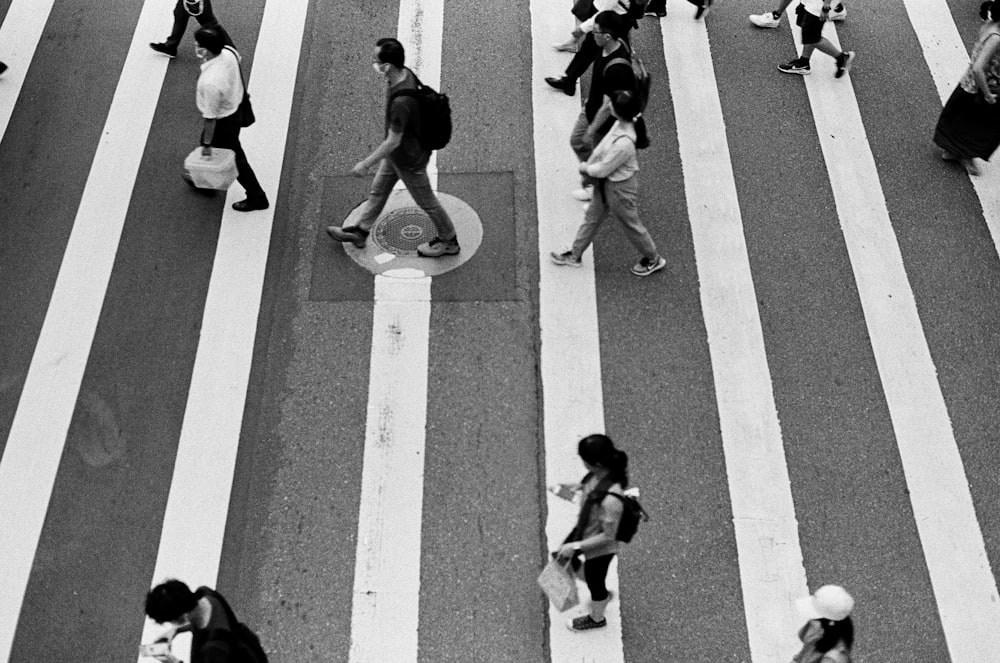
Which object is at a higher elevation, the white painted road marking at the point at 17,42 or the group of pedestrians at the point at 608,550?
the group of pedestrians at the point at 608,550

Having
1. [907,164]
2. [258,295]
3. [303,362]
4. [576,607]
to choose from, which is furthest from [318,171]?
[907,164]

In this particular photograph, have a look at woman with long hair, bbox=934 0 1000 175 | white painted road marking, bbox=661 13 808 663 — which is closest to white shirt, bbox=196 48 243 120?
white painted road marking, bbox=661 13 808 663

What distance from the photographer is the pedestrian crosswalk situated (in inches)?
269

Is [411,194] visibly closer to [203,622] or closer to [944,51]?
[203,622]

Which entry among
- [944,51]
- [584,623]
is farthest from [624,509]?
[944,51]

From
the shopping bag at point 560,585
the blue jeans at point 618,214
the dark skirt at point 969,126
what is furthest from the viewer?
the dark skirt at point 969,126

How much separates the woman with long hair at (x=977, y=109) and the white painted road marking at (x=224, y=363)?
254 inches

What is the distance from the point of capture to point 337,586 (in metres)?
6.89

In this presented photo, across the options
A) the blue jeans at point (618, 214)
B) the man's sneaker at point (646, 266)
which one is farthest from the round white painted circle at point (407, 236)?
the man's sneaker at point (646, 266)

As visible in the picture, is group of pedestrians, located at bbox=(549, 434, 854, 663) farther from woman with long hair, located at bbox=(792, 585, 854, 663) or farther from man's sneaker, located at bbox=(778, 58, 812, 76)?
man's sneaker, located at bbox=(778, 58, 812, 76)

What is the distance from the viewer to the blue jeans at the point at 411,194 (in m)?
8.21

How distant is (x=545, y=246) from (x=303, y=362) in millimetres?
2393

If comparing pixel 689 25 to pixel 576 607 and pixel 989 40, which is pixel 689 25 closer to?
pixel 989 40

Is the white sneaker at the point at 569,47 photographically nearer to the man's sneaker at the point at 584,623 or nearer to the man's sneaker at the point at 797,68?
the man's sneaker at the point at 797,68
